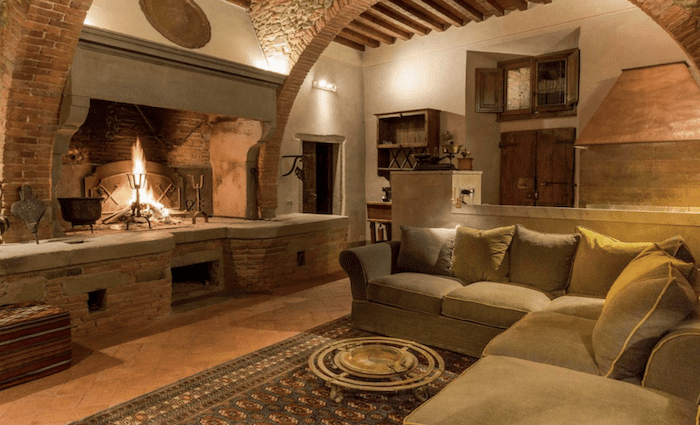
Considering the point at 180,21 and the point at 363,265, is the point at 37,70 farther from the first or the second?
the point at 363,265

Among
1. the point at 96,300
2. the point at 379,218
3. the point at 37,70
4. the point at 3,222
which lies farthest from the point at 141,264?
the point at 379,218

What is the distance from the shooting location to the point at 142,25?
5281 mm

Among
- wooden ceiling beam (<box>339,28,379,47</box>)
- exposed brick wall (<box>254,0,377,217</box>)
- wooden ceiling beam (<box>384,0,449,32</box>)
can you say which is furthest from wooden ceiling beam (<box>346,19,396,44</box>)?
exposed brick wall (<box>254,0,377,217</box>)

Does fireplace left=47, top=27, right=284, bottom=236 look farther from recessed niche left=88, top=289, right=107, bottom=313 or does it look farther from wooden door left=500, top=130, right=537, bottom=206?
wooden door left=500, top=130, right=537, bottom=206

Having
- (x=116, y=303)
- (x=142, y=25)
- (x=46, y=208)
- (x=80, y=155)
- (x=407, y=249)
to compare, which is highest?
(x=142, y=25)

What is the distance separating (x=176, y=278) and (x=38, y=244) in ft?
6.77

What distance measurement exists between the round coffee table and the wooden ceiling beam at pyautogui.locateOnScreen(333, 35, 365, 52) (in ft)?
22.9

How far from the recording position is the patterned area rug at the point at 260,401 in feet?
8.89

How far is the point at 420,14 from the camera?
7691 millimetres

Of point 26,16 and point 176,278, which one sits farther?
point 176,278

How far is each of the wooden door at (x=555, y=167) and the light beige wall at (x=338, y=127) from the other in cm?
340

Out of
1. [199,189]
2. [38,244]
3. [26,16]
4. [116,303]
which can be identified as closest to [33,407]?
[116,303]

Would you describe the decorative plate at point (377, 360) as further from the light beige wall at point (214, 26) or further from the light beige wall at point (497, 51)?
the light beige wall at point (497, 51)

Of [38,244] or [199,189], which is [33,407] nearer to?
[38,244]
